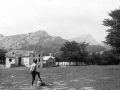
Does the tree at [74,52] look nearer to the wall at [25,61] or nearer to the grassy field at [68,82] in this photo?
the wall at [25,61]

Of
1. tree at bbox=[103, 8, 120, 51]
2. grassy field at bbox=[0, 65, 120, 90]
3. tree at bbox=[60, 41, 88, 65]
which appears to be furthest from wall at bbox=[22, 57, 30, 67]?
grassy field at bbox=[0, 65, 120, 90]

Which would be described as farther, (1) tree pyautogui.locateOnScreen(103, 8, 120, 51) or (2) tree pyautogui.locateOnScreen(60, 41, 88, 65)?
(2) tree pyautogui.locateOnScreen(60, 41, 88, 65)

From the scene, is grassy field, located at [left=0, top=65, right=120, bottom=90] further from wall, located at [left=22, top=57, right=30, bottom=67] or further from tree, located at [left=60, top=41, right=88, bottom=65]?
tree, located at [left=60, top=41, right=88, bottom=65]

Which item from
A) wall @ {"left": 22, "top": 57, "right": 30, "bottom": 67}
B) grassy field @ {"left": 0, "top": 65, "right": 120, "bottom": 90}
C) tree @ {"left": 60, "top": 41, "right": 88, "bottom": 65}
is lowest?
grassy field @ {"left": 0, "top": 65, "right": 120, "bottom": 90}

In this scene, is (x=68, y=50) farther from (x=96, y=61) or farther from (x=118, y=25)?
(x=118, y=25)

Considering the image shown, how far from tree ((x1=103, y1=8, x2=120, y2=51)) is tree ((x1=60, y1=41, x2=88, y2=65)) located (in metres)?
48.5

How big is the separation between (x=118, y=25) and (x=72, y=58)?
175 ft

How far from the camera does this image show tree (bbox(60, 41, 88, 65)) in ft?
292

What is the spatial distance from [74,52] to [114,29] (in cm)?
5024

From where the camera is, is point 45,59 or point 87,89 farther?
point 45,59

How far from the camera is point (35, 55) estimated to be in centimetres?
7144

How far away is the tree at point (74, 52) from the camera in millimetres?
88981

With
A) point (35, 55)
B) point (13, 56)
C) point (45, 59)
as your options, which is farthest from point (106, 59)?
point (13, 56)

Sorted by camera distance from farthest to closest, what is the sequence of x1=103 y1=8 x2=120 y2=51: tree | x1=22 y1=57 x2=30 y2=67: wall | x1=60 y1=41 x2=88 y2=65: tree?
x1=60 y1=41 x2=88 y2=65: tree < x1=22 y1=57 x2=30 y2=67: wall < x1=103 y1=8 x2=120 y2=51: tree
